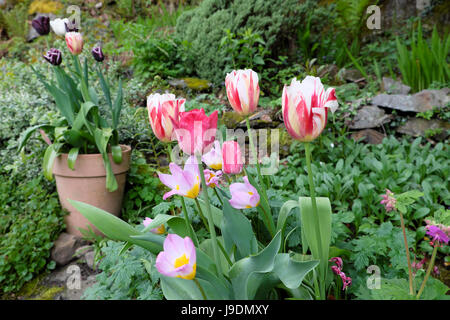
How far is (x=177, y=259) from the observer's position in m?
0.68

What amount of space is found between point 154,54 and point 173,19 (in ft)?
6.28

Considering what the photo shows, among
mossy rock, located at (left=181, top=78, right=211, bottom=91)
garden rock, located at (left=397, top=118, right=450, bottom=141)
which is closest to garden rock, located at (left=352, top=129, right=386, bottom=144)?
garden rock, located at (left=397, top=118, right=450, bottom=141)

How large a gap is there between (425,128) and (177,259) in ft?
8.33

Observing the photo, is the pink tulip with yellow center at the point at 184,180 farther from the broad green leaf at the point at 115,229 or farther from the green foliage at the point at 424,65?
the green foliage at the point at 424,65

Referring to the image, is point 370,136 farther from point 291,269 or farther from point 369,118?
point 291,269

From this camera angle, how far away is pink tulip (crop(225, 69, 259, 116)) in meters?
0.81

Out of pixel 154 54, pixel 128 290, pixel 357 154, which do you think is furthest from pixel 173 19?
pixel 128 290

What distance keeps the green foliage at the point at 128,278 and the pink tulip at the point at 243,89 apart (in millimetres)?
527

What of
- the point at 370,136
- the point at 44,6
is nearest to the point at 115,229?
the point at 370,136

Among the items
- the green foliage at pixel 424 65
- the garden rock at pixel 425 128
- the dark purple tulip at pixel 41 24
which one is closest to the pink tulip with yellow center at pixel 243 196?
the dark purple tulip at pixel 41 24

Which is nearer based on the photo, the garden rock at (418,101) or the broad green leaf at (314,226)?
the broad green leaf at (314,226)

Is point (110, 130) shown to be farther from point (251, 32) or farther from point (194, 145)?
point (251, 32)

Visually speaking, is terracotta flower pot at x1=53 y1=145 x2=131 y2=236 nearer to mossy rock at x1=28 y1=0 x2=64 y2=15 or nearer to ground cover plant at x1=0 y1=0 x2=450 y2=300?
ground cover plant at x1=0 y1=0 x2=450 y2=300

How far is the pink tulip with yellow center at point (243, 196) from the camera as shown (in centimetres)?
88
